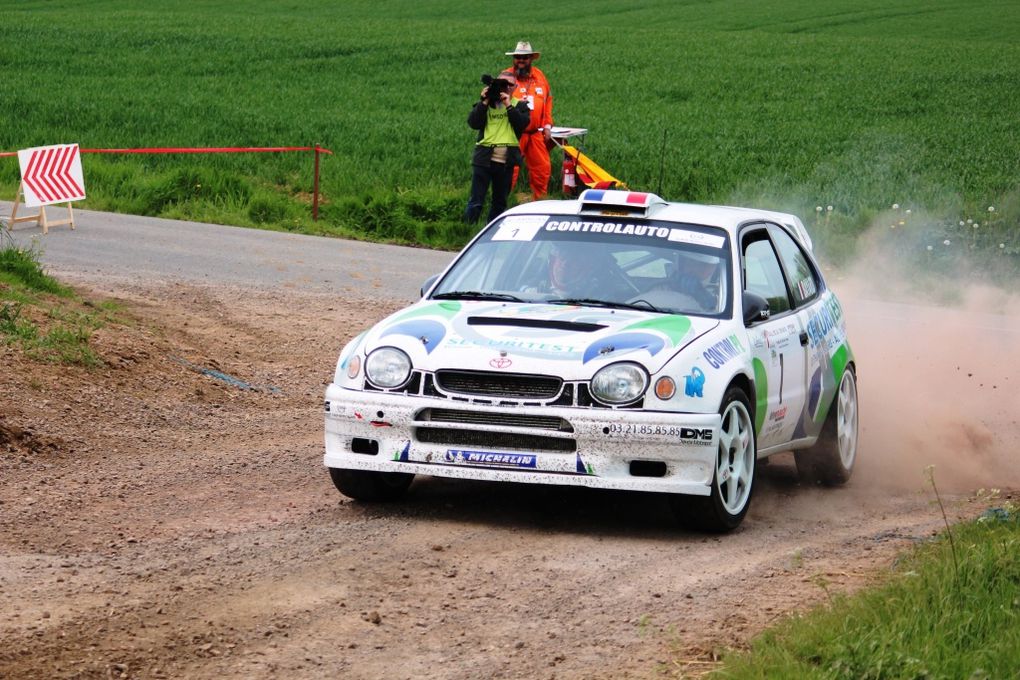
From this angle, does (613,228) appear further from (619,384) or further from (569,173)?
(569,173)

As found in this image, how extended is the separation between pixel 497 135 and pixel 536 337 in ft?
40.4

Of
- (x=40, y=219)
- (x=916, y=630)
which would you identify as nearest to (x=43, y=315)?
(x=916, y=630)

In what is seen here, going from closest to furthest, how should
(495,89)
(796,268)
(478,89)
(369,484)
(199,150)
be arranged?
(369,484) < (796,268) < (495,89) < (199,150) < (478,89)

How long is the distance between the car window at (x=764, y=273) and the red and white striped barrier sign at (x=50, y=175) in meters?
11.9

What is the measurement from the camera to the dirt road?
5715 mm

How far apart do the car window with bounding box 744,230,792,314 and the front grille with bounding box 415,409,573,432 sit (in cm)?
166

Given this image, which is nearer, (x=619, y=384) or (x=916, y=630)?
(x=916, y=630)

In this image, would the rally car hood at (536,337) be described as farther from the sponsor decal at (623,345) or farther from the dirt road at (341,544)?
→ the dirt road at (341,544)

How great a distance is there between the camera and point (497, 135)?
65.3 feet

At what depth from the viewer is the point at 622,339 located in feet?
25.5

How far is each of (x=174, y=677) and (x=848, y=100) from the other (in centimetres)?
3555

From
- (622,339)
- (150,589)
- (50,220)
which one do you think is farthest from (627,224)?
(50,220)

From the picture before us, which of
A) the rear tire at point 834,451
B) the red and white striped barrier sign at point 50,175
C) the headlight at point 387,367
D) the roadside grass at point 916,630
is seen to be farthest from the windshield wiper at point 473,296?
the red and white striped barrier sign at point 50,175

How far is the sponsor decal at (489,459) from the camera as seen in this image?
24.8ft
